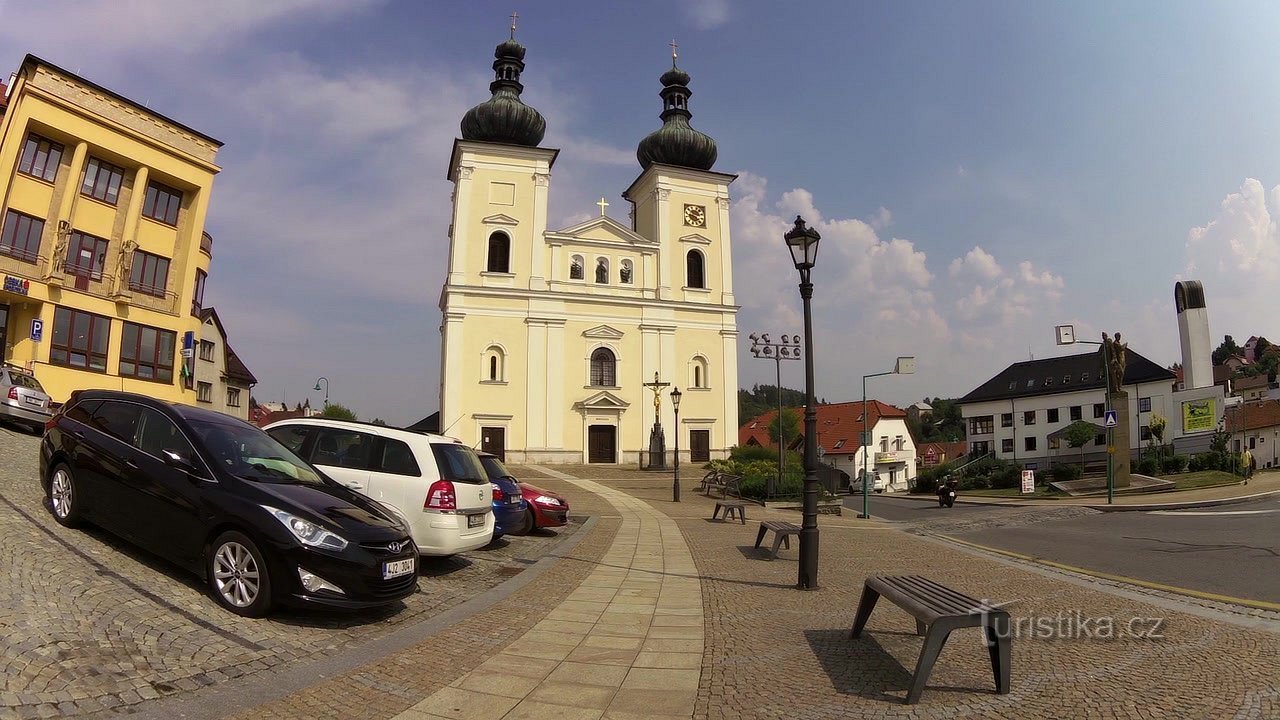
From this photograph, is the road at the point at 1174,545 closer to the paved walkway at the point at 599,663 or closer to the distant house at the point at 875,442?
the paved walkway at the point at 599,663

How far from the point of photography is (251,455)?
704cm

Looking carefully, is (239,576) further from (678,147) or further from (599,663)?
(678,147)

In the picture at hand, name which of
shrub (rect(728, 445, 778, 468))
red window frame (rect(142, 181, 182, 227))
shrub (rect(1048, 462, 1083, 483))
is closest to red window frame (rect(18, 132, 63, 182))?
red window frame (rect(142, 181, 182, 227))

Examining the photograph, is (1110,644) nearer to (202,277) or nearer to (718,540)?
(718,540)

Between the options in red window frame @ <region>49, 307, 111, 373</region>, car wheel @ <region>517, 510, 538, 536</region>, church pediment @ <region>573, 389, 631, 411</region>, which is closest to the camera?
car wheel @ <region>517, 510, 538, 536</region>

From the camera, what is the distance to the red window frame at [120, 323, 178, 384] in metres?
26.2

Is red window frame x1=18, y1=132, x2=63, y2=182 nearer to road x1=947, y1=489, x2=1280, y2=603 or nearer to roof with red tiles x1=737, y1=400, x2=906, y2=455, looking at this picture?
road x1=947, y1=489, x2=1280, y2=603

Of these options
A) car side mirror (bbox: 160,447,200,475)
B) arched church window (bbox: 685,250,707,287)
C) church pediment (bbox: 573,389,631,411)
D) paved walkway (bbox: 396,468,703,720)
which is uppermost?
arched church window (bbox: 685,250,707,287)

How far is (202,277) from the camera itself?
32.9 meters

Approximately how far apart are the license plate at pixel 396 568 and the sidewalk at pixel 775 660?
68cm

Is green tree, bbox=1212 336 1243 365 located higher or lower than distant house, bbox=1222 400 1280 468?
higher

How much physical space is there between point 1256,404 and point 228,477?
283 ft

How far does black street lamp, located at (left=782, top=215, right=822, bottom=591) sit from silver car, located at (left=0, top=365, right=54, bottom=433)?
1783 centimetres

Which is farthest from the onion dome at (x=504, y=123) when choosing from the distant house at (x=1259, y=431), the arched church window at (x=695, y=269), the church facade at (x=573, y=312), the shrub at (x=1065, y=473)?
the distant house at (x=1259, y=431)
